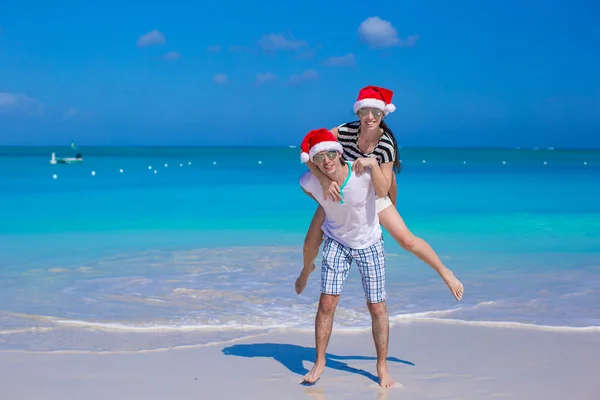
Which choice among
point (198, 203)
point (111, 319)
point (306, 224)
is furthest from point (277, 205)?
point (111, 319)

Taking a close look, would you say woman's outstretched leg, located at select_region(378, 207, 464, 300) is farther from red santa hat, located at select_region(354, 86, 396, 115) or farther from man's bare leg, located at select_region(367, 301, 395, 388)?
red santa hat, located at select_region(354, 86, 396, 115)

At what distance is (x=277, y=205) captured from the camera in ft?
64.5

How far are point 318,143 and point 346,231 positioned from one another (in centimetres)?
60

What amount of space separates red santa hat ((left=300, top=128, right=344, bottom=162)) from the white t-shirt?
0.12m

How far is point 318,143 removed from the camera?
3.86 metres

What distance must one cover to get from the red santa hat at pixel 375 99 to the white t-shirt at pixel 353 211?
0.39 meters

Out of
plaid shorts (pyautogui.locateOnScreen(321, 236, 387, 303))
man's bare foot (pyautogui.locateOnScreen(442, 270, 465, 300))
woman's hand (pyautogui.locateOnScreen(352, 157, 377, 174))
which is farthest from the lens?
man's bare foot (pyautogui.locateOnScreen(442, 270, 465, 300))

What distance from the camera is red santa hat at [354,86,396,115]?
401cm

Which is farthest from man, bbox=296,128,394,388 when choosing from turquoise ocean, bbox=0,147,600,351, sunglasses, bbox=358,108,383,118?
turquoise ocean, bbox=0,147,600,351

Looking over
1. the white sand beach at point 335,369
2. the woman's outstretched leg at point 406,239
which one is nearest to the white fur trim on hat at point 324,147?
the woman's outstretched leg at point 406,239

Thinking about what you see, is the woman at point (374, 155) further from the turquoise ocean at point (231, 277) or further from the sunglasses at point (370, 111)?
the turquoise ocean at point (231, 277)

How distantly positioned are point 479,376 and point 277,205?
607 inches

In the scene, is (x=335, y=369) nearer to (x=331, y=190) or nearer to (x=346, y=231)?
(x=346, y=231)

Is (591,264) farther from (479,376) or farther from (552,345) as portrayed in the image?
(479,376)
